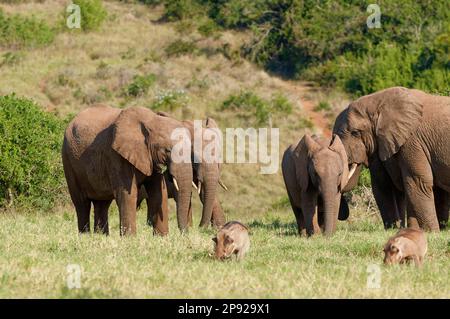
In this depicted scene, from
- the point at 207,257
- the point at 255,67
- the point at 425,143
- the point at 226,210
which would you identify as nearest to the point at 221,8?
the point at 255,67

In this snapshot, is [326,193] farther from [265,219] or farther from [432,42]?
[432,42]

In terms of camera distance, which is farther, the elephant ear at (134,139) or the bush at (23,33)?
the bush at (23,33)

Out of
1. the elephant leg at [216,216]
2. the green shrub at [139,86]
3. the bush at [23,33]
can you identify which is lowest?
the elephant leg at [216,216]

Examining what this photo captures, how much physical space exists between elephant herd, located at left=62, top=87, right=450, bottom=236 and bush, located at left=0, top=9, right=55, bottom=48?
25.8 meters

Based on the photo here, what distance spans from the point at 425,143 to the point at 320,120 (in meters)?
20.4

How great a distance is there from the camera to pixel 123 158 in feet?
47.8

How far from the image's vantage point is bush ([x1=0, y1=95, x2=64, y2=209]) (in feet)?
70.8

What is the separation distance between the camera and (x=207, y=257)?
11750 millimetres

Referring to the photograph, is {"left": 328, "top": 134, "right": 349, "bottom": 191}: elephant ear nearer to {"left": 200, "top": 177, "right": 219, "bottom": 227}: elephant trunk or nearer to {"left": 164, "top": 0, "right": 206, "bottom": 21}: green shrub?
{"left": 200, "top": 177, "right": 219, "bottom": 227}: elephant trunk

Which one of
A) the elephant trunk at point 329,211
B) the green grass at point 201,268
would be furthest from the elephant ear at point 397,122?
the green grass at point 201,268

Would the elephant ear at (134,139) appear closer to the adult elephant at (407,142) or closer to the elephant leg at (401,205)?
the adult elephant at (407,142)

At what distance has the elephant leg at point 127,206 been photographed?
14.5 m

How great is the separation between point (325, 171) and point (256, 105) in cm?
2190
